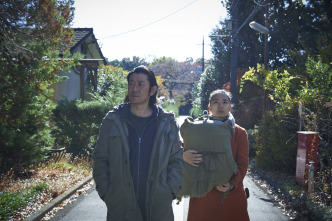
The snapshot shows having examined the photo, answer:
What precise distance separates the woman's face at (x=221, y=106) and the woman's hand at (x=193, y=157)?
0.55 meters

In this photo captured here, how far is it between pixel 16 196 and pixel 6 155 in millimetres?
3433

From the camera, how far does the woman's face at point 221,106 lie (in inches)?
143

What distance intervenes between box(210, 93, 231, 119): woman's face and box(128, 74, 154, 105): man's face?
83 centimetres

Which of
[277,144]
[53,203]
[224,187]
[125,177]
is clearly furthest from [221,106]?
[277,144]

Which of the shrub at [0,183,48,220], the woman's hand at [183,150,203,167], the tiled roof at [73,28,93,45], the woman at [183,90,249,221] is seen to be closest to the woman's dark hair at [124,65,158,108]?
the woman's hand at [183,150,203,167]

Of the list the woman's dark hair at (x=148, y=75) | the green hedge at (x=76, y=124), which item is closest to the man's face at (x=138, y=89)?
the woman's dark hair at (x=148, y=75)

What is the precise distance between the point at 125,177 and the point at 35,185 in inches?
224

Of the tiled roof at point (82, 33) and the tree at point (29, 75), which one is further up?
the tiled roof at point (82, 33)

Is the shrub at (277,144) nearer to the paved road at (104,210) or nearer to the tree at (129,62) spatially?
the paved road at (104,210)

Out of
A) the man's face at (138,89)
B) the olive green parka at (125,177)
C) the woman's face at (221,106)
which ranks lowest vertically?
the olive green parka at (125,177)

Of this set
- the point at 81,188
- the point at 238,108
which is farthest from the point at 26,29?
the point at 238,108

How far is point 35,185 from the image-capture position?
7.77m

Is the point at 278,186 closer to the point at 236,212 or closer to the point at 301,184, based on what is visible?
the point at 301,184

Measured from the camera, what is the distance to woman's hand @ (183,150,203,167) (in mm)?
3273
